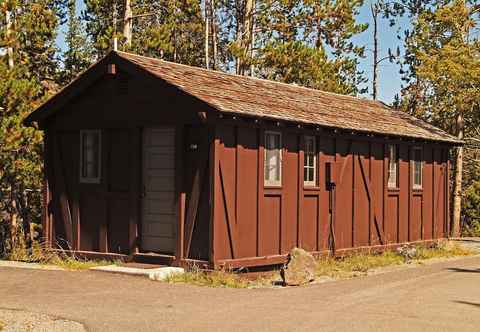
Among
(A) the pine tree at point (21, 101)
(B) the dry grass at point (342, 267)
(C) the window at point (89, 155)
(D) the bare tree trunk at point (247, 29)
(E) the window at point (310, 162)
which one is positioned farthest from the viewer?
(D) the bare tree trunk at point (247, 29)

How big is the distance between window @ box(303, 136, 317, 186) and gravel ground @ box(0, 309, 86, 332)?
8.22 metres

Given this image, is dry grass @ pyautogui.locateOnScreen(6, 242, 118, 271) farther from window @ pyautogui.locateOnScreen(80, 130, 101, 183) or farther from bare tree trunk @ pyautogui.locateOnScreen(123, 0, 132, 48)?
bare tree trunk @ pyautogui.locateOnScreen(123, 0, 132, 48)

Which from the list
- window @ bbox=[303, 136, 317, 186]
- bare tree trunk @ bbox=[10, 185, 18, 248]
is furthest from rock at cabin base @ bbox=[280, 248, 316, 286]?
bare tree trunk @ bbox=[10, 185, 18, 248]

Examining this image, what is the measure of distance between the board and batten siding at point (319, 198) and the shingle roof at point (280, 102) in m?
0.37

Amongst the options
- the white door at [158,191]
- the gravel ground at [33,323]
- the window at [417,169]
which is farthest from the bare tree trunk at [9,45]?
the gravel ground at [33,323]

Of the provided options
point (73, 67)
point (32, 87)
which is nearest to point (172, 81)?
point (32, 87)

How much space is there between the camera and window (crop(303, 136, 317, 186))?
17391 millimetres

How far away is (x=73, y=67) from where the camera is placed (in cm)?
3033

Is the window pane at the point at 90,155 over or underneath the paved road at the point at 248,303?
over

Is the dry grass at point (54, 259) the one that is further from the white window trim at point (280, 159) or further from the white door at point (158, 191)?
the white window trim at point (280, 159)

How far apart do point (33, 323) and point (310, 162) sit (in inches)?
351

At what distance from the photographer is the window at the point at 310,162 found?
17.4 m

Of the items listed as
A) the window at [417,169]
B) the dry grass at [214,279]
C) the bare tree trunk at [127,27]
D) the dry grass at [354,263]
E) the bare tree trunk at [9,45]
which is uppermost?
the bare tree trunk at [127,27]

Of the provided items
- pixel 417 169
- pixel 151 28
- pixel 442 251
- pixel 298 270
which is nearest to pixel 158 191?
pixel 298 270
